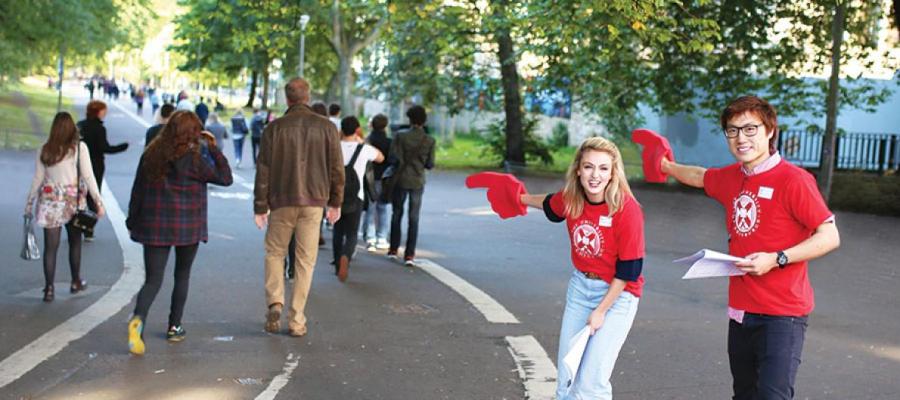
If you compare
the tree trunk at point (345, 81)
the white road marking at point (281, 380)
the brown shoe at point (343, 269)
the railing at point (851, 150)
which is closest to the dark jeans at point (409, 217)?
the brown shoe at point (343, 269)

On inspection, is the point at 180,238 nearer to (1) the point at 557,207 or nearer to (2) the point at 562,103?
(1) the point at 557,207

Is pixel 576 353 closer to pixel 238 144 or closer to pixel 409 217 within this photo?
pixel 409 217

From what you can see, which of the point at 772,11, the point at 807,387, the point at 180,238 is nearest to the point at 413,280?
the point at 180,238

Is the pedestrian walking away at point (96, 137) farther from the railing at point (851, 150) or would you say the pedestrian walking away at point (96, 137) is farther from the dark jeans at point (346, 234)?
the railing at point (851, 150)

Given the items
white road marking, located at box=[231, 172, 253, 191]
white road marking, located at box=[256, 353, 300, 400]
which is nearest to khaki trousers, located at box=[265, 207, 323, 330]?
white road marking, located at box=[256, 353, 300, 400]

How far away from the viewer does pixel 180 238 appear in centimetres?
810

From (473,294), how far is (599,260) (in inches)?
232

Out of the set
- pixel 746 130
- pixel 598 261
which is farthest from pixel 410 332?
pixel 746 130

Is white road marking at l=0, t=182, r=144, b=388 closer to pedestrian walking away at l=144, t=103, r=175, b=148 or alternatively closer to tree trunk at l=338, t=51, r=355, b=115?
pedestrian walking away at l=144, t=103, r=175, b=148

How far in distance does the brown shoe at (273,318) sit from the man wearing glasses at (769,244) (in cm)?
453

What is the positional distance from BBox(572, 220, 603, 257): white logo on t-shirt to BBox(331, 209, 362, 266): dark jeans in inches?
265

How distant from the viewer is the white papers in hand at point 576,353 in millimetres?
4984

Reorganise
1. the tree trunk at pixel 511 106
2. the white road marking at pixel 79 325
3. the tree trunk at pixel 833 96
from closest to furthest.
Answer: the white road marking at pixel 79 325, the tree trunk at pixel 833 96, the tree trunk at pixel 511 106

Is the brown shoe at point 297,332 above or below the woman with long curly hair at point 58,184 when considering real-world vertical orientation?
below
